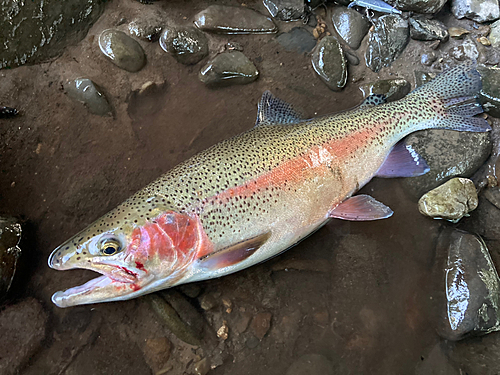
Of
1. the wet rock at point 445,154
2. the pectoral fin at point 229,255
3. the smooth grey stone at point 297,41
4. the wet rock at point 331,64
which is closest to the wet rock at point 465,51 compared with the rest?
the wet rock at point 445,154

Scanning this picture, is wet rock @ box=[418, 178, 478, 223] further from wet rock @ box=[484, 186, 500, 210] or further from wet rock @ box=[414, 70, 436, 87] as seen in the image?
wet rock @ box=[414, 70, 436, 87]

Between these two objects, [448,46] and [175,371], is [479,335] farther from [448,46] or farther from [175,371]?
[448,46]

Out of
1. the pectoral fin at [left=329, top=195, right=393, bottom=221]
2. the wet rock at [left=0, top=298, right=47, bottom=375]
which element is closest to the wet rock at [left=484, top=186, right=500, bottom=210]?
the pectoral fin at [left=329, top=195, right=393, bottom=221]

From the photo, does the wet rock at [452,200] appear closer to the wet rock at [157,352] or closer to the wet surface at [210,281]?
the wet surface at [210,281]

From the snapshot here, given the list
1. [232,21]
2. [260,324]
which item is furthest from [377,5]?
[260,324]

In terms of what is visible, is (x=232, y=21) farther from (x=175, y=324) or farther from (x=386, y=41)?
(x=175, y=324)
